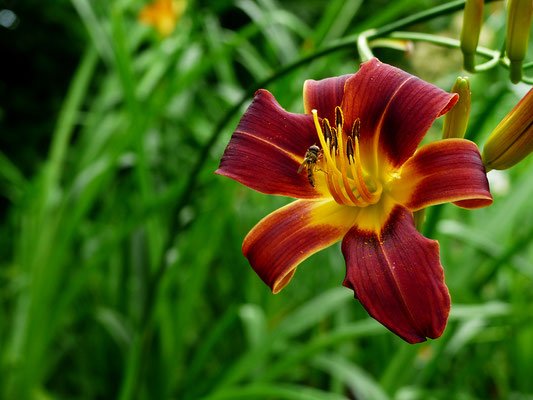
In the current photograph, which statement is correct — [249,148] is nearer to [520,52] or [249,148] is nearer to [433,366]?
[520,52]

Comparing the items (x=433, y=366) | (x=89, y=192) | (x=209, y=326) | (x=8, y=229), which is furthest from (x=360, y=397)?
(x=8, y=229)

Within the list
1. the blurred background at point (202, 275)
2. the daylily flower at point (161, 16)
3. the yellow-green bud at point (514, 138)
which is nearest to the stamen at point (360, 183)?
the yellow-green bud at point (514, 138)

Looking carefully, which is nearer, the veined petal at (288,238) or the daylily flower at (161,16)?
the veined petal at (288,238)

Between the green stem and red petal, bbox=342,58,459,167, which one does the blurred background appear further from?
red petal, bbox=342,58,459,167

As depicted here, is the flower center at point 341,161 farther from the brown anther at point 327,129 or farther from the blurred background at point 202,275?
the blurred background at point 202,275

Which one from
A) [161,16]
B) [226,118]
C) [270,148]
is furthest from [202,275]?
[161,16]

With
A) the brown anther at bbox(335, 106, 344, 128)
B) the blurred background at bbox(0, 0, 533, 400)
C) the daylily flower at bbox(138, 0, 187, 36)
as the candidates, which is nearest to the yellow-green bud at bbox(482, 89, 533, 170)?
the brown anther at bbox(335, 106, 344, 128)
